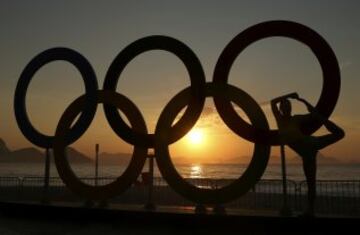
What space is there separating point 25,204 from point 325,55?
9747 mm

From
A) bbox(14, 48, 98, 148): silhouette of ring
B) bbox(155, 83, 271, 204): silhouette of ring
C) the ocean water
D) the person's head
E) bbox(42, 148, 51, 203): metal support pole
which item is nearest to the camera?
the person's head

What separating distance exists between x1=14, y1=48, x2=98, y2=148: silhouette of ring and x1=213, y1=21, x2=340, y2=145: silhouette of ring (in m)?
4.05

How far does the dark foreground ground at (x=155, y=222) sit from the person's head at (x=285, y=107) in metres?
2.49

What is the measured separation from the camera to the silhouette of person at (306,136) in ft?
30.1

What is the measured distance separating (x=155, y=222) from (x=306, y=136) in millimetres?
4477

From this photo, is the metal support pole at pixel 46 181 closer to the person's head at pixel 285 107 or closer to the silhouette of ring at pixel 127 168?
the silhouette of ring at pixel 127 168

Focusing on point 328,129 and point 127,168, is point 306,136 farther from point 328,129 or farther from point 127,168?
point 127,168

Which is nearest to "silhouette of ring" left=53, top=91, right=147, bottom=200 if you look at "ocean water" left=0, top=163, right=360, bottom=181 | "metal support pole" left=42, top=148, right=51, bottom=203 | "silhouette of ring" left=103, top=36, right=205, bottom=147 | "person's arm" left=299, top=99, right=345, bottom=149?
"silhouette of ring" left=103, top=36, right=205, bottom=147

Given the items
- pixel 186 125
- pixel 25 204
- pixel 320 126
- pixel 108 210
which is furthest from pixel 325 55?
pixel 25 204

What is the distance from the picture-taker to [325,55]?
32.8 feet

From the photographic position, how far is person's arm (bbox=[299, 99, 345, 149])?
359 inches

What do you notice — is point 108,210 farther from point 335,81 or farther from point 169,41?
point 335,81

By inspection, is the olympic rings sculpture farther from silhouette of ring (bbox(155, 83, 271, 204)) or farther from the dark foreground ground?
the dark foreground ground

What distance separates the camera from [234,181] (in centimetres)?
1048
